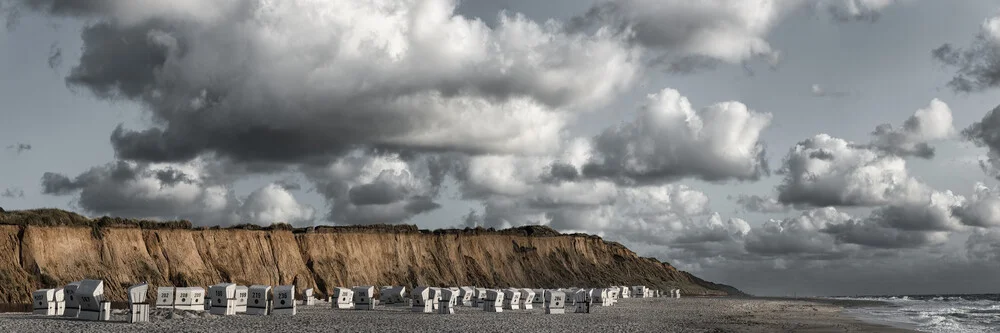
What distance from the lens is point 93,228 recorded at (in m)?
78.9

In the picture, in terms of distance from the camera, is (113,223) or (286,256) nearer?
(113,223)

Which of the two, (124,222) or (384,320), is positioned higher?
(124,222)

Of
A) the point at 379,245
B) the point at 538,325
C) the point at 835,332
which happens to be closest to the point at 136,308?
the point at 538,325

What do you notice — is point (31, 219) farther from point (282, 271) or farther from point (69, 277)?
point (282, 271)

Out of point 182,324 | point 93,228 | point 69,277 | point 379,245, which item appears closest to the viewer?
point 182,324

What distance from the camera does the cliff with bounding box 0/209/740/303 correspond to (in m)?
73.6

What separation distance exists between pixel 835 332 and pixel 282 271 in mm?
63882

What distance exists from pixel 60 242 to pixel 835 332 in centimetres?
6303

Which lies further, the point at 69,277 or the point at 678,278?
the point at 678,278

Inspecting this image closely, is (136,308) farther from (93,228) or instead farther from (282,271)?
(282,271)

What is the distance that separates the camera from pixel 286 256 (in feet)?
314

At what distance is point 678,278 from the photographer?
173125mm

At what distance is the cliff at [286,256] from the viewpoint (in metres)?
73.6

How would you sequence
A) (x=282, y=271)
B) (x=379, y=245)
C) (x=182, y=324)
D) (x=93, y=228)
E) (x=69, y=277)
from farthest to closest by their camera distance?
(x=379, y=245), (x=282, y=271), (x=93, y=228), (x=69, y=277), (x=182, y=324)
